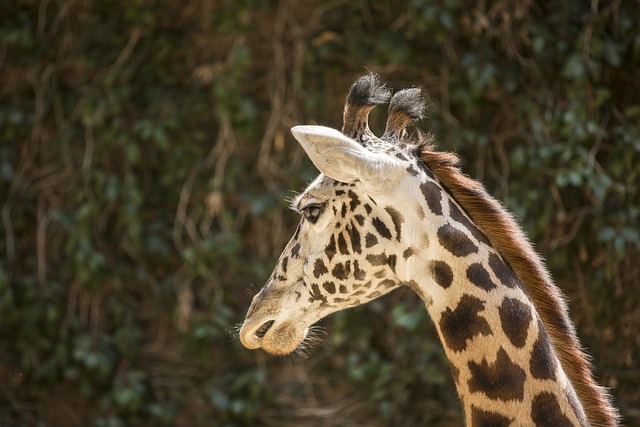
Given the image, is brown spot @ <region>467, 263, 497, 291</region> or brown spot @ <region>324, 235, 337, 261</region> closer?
brown spot @ <region>467, 263, 497, 291</region>

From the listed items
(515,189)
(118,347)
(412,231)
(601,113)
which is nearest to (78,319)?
(118,347)

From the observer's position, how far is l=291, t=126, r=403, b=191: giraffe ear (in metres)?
1.81

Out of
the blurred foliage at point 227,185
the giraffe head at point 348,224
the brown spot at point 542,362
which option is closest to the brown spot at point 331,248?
the giraffe head at point 348,224

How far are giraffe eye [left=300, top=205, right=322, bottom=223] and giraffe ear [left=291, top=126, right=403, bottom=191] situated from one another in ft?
0.45

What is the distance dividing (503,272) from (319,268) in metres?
0.40

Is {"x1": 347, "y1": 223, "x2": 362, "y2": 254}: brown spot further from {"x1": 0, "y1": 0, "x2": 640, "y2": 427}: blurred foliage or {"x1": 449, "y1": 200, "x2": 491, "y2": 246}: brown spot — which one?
{"x1": 0, "y1": 0, "x2": 640, "y2": 427}: blurred foliage

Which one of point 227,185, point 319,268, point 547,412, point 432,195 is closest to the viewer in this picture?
point 547,412

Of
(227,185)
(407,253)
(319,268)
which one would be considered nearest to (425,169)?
(407,253)

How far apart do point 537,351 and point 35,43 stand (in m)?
3.33

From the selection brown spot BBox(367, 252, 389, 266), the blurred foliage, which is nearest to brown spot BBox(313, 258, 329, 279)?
brown spot BBox(367, 252, 389, 266)

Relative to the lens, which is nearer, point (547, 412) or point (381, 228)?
point (547, 412)

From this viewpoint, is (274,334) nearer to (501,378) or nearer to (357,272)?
(357,272)

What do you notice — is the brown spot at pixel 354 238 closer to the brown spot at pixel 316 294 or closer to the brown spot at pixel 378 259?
the brown spot at pixel 378 259

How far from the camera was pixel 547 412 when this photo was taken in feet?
5.96
